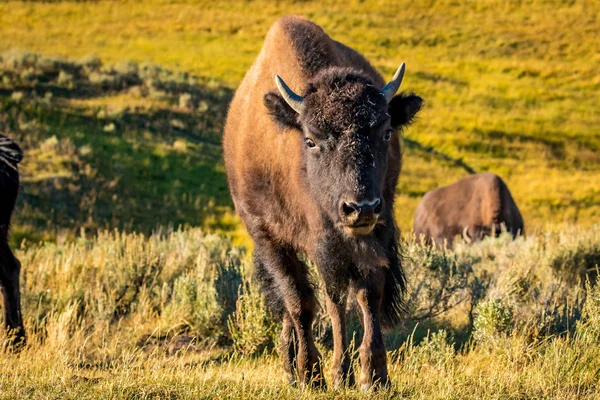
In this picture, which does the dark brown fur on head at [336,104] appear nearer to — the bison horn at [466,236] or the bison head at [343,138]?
the bison head at [343,138]

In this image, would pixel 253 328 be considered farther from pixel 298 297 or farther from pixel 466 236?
pixel 466 236

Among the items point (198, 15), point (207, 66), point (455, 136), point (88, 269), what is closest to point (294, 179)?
point (88, 269)

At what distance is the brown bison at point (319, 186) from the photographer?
5.81m

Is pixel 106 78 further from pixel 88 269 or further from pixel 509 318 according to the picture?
pixel 509 318

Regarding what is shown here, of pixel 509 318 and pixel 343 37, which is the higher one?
pixel 343 37

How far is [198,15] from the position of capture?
2452 inches

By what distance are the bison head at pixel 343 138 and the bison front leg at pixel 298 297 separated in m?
0.90

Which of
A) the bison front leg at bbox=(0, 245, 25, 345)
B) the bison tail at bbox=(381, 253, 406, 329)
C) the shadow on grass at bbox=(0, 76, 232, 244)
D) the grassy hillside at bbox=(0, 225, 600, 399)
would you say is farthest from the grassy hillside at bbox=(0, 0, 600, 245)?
the bison tail at bbox=(381, 253, 406, 329)

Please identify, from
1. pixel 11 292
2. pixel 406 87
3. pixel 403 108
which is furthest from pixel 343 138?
pixel 406 87

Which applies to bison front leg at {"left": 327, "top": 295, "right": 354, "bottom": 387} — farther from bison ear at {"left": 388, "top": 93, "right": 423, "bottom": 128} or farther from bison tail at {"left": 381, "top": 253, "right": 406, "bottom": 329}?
bison ear at {"left": 388, "top": 93, "right": 423, "bottom": 128}

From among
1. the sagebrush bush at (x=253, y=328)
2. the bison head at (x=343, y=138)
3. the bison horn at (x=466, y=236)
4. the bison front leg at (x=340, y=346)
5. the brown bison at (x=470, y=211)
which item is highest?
the bison head at (x=343, y=138)

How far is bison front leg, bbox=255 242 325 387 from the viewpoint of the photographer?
21.8ft

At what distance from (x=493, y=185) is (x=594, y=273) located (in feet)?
20.4

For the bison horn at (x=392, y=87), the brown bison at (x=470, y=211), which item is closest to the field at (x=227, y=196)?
the brown bison at (x=470, y=211)
